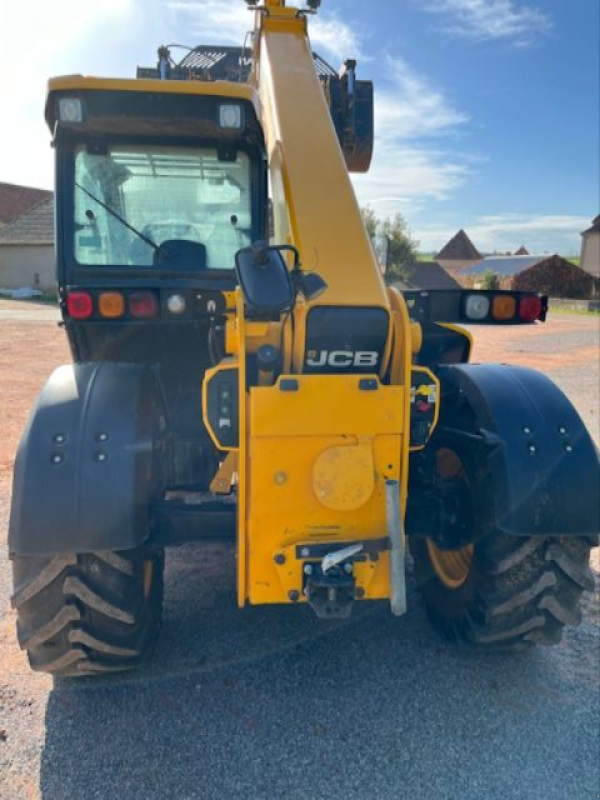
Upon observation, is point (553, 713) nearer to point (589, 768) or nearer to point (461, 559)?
point (589, 768)

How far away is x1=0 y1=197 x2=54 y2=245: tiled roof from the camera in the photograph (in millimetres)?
29578

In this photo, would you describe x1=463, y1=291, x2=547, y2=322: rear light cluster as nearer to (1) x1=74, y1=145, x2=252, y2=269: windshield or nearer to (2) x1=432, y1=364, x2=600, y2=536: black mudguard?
(2) x1=432, y1=364, x2=600, y2=536: black mudguard

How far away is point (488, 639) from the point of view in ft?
8.88

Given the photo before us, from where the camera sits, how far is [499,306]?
283 cm

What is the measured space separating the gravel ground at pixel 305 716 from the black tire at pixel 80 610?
274 mm

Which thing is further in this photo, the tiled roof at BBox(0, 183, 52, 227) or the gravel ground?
the tiled roof at BBox(0, 183, 52, 227)

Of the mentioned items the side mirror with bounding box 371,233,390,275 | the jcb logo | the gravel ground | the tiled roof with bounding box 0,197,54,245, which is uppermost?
the tiled roof with bounding box 0,197,54,245

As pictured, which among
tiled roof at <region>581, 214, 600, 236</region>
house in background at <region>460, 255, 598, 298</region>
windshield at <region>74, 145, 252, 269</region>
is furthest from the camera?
tiled roof at <region>581, 214, 600, 236</region>

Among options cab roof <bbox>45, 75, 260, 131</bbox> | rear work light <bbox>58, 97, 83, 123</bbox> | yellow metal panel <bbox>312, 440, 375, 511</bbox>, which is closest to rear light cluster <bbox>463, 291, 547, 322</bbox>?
yellow metal panel <bbox>312, 440, 375, 511</bbox>

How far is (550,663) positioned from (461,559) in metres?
0.61

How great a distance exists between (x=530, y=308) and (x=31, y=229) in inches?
1257

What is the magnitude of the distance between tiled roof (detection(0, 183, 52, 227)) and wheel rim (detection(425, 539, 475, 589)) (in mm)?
38883

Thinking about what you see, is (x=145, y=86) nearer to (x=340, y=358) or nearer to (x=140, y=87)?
(x=140, y=87)

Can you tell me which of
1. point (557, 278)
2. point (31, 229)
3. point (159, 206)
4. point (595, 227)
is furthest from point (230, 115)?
point (595, 227)
